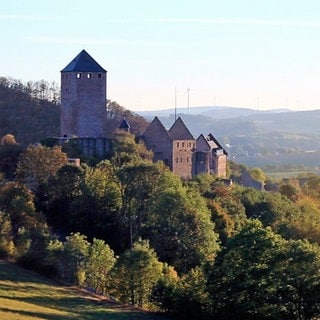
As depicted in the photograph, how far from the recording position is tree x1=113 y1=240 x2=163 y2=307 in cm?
3931

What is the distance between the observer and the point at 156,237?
154ft

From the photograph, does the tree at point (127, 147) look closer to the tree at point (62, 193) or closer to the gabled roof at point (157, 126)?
the gabled roof at point (157, 126)

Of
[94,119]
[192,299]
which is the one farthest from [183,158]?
[192,299]

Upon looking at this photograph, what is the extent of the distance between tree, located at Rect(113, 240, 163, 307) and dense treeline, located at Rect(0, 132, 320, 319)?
0.05m

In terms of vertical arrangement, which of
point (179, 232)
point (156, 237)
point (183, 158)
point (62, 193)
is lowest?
point (156, 237)

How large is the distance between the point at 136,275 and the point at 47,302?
194 inches

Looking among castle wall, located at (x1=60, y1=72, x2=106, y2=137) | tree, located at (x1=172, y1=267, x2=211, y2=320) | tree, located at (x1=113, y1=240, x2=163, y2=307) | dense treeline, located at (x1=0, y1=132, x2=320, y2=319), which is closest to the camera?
dense treeline, located at (x1=0, y1=132, x2=320, y2=319)

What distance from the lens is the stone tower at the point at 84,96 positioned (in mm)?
64188

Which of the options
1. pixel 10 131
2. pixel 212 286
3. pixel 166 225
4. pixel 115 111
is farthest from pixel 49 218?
pixel 115 111

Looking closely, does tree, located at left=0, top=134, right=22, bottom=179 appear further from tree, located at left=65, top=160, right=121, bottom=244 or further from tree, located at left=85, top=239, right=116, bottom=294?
tree, located at left=85, top=239, right=116, bottom=294

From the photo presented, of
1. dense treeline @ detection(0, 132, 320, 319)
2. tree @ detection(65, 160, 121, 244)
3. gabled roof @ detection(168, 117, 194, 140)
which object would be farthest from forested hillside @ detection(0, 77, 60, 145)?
tree @ detection(65, 160, 121, 244)

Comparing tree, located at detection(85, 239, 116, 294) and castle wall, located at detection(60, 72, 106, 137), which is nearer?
tree, located at detection(85, 239, 116, 294)

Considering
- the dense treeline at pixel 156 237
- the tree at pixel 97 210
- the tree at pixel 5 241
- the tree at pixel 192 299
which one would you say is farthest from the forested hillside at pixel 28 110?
the tree at pixel 192 299

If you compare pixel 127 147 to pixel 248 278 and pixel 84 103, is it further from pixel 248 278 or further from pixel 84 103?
pixel 248 278
